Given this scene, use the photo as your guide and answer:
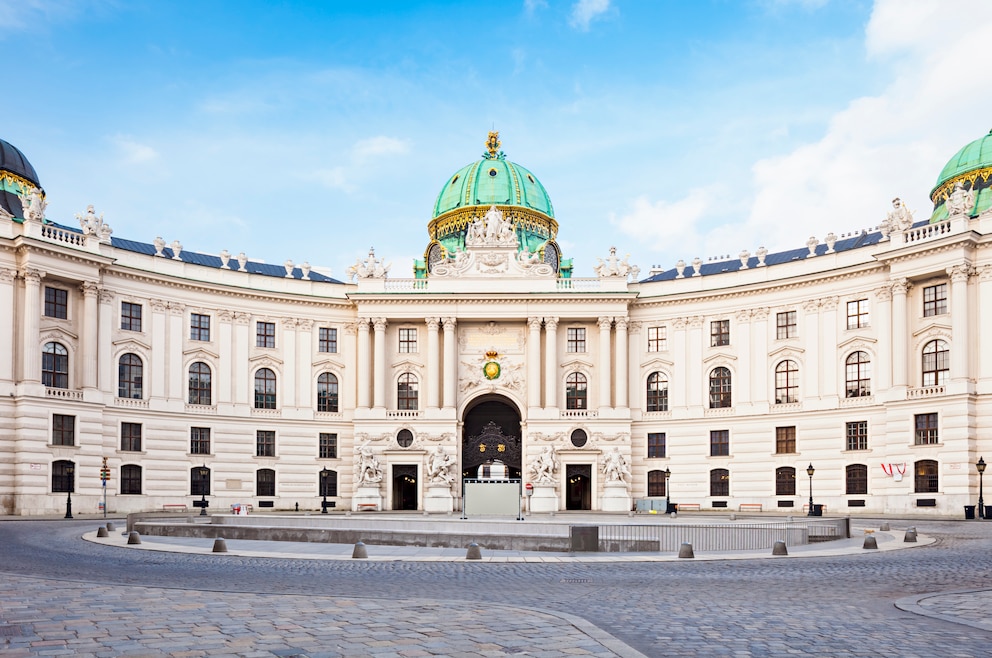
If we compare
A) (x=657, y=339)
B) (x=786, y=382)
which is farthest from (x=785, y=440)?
(x=657, y=339)

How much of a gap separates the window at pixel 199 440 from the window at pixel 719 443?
35752mm

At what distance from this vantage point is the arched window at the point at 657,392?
71000 mm

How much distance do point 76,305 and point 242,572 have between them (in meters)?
44.5

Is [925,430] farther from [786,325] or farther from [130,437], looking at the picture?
[130,437]

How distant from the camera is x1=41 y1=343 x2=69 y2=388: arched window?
2277 inches

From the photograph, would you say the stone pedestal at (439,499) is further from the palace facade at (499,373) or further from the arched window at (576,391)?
the arched window at (576,391)

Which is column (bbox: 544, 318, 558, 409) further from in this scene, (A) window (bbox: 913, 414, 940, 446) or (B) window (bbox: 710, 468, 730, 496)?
(A) window (bbox: 913, 414, 940, 446)

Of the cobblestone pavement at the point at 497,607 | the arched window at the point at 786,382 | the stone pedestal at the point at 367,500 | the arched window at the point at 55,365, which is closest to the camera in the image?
the cobblestone pavement at the point at 497,607

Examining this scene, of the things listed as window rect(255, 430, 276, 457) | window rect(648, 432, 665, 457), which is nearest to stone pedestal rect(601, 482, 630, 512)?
window rect(648, 432, 665, 457)

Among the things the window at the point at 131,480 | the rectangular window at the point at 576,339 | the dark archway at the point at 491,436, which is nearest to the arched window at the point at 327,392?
the dark archway at the point at 491,436

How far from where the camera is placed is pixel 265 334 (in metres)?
70.4

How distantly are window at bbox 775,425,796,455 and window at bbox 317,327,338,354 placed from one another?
1304 inches

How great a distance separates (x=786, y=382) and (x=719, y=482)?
337 inches

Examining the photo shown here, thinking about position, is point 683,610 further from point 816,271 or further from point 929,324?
point 816,271
